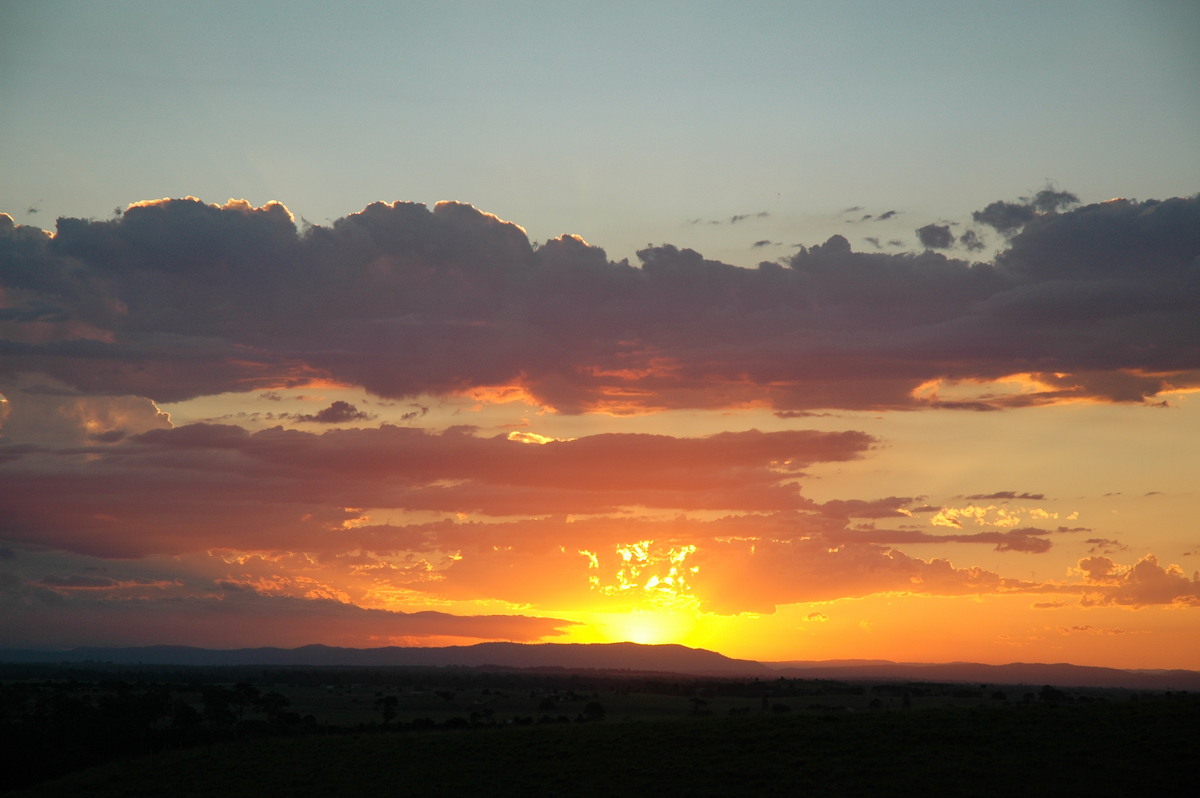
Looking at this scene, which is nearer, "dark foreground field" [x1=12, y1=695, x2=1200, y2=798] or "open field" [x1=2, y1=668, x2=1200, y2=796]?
"dark foreground field" [x1=12, y1=695, x2=1200, y2=798]

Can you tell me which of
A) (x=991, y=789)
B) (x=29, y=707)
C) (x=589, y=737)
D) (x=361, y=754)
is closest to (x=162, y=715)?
(x=29, y=707)

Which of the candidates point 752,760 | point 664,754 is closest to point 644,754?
point 664,754

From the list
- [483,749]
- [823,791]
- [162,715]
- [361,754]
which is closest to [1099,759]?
[823,791]

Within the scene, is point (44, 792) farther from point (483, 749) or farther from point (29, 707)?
point (29, 707)

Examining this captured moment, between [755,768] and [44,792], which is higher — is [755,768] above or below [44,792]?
above

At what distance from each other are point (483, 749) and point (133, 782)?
27.0 meters

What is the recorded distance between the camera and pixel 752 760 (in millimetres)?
65000

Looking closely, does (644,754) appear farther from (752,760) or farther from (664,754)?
(752,760)

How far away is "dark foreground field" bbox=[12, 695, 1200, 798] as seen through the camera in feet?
187

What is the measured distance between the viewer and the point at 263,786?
71.9 m

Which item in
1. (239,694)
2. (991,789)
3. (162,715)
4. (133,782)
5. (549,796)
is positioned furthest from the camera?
(239,694)

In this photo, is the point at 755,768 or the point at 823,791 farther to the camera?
the point at 755,768

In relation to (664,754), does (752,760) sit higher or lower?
higher

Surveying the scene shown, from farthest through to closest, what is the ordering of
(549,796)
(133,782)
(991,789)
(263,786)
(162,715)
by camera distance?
(162,715) < (133,782) < (263,786) < (549,796) < (991,789)
